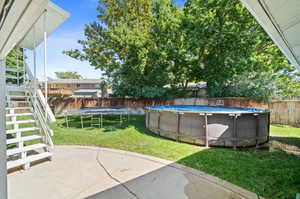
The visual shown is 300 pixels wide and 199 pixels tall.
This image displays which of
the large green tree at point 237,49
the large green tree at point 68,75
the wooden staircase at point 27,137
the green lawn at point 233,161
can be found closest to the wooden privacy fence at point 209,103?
the large green tree at point 237,49

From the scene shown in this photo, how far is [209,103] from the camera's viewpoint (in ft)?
35.1

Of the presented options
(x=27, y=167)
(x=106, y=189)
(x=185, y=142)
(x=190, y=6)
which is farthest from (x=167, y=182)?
(x=190, y=6)

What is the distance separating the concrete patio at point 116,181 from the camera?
2463mm

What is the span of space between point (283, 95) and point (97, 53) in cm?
1443

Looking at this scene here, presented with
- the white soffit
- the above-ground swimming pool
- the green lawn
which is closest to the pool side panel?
the above-ground swimming pool

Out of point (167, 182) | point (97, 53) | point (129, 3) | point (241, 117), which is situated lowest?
point (167, 182)

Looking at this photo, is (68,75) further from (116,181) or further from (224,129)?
(116,181)

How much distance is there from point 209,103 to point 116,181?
9.27 m

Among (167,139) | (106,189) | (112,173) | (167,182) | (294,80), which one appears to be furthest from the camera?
(294,80)

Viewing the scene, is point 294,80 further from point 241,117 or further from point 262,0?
point 262,0

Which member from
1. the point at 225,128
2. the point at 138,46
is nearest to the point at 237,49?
the point at 138,46

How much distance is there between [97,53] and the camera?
13891 mm

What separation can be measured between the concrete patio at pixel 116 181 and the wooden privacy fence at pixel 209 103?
8.09 metres

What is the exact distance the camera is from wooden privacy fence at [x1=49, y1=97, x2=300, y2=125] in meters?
8.66
